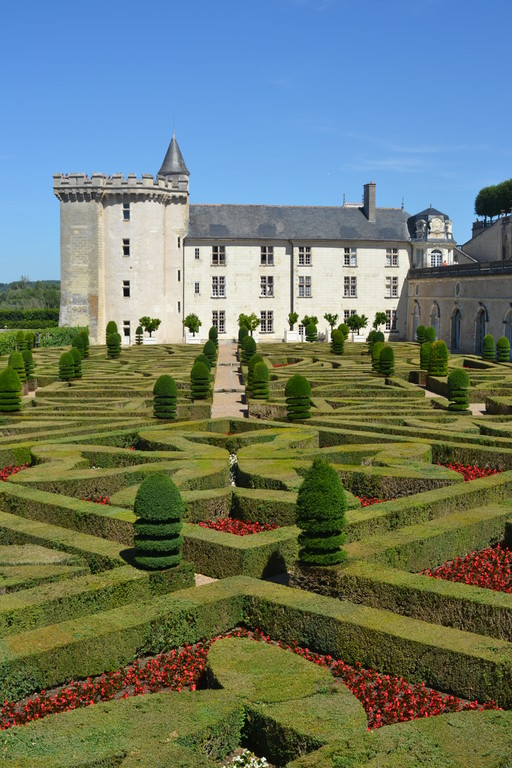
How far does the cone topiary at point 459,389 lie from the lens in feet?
75.5

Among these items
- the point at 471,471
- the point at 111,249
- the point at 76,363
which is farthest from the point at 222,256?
the point at 471,471

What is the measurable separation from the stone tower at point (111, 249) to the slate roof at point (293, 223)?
3.75 m

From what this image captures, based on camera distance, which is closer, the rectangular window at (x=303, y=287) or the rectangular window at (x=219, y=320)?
the rectangular window at (x=219, y=320)

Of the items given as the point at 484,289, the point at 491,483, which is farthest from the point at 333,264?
the point at 491,483

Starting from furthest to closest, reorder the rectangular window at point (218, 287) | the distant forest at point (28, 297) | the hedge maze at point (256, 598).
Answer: the distant forest at point (28, 297)
the rectangular window at point (218, 287)
the hedge maze at point (256, 598)

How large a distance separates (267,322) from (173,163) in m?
13.6

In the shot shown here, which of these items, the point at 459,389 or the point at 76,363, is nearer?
the point at 459,389

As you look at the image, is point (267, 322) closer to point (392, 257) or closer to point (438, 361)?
point (392, 257)

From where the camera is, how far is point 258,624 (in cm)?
987

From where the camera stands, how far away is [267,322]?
210ft

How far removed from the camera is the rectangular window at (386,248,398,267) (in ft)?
212

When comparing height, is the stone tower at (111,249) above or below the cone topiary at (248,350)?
above

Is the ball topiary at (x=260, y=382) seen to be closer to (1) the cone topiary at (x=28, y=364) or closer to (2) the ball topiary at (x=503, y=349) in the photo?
(1) the cone topiary at (x=28, y=364)

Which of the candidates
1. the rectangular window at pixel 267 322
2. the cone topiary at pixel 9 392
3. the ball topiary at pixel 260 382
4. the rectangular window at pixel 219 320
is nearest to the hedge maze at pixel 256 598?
the cone topiary at pixel 9 392
